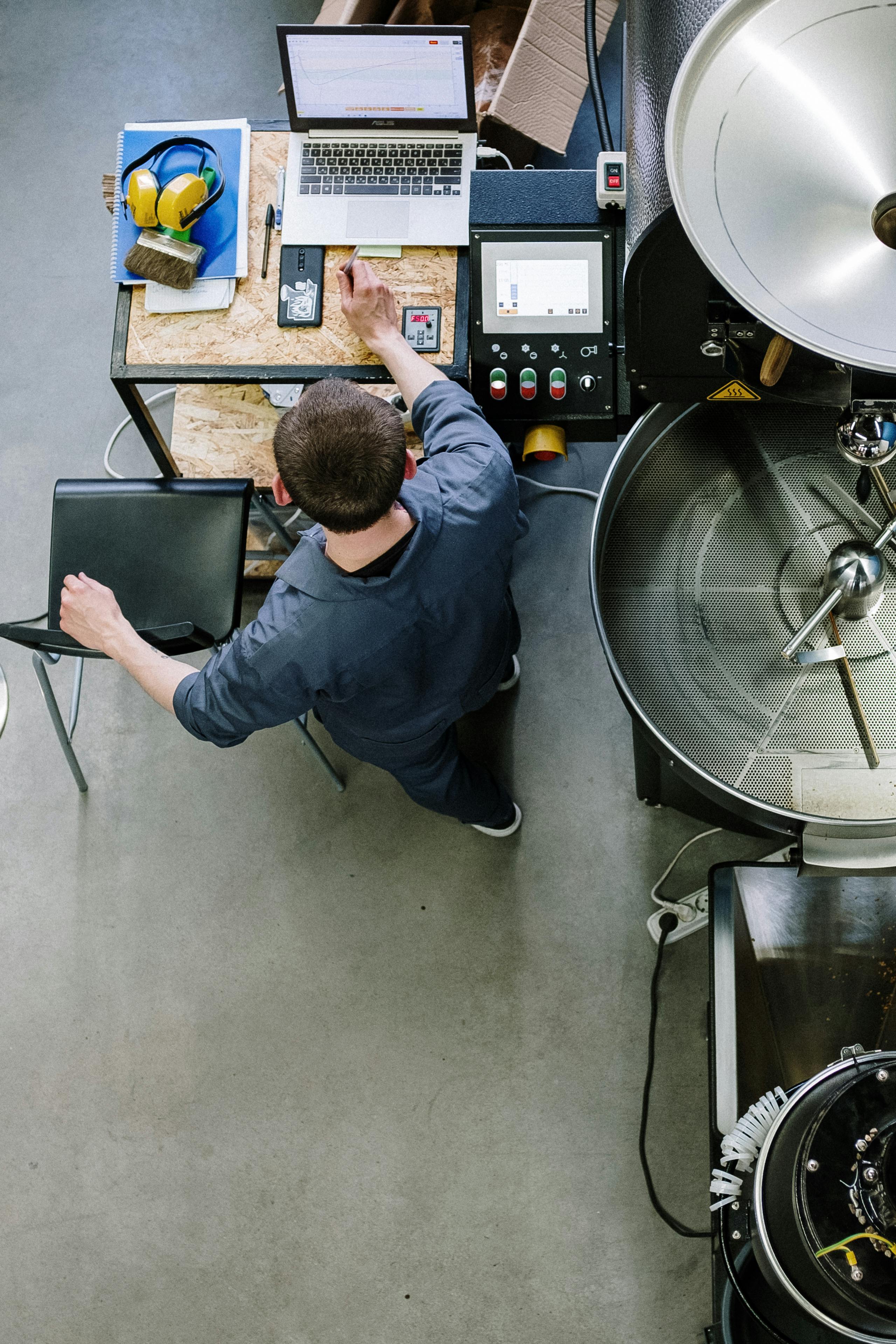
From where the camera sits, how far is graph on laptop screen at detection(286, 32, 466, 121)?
83.5 inches

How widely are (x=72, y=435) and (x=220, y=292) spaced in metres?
0.99

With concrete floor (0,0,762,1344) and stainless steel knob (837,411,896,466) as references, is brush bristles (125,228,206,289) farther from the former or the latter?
stainless steel knob (837,411,896,466)

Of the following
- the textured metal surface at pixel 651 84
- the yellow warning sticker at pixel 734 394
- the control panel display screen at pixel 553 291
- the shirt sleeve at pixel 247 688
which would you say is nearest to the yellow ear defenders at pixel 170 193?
the control panel display screen at pixel 553 291

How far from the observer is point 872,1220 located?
1345 mm

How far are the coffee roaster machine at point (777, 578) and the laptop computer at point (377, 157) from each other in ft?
2.16

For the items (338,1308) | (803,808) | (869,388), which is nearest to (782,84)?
(869,388)

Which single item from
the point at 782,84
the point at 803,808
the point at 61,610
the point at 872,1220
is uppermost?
the point at 782,84

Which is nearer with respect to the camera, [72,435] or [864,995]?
[864,995]

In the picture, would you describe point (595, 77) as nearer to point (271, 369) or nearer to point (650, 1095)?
point (271, 369)

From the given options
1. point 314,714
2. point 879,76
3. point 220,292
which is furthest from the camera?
point 314,714

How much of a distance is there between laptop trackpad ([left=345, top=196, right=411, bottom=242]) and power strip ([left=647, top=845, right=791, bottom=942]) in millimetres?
1668

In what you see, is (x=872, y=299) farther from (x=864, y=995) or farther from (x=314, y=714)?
(x=314, y=714)

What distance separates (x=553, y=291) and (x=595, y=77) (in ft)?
1.79

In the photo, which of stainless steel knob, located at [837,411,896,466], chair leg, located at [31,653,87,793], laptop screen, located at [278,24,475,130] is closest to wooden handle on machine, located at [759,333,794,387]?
stainless steel knob, located at [837,411,896,466]
